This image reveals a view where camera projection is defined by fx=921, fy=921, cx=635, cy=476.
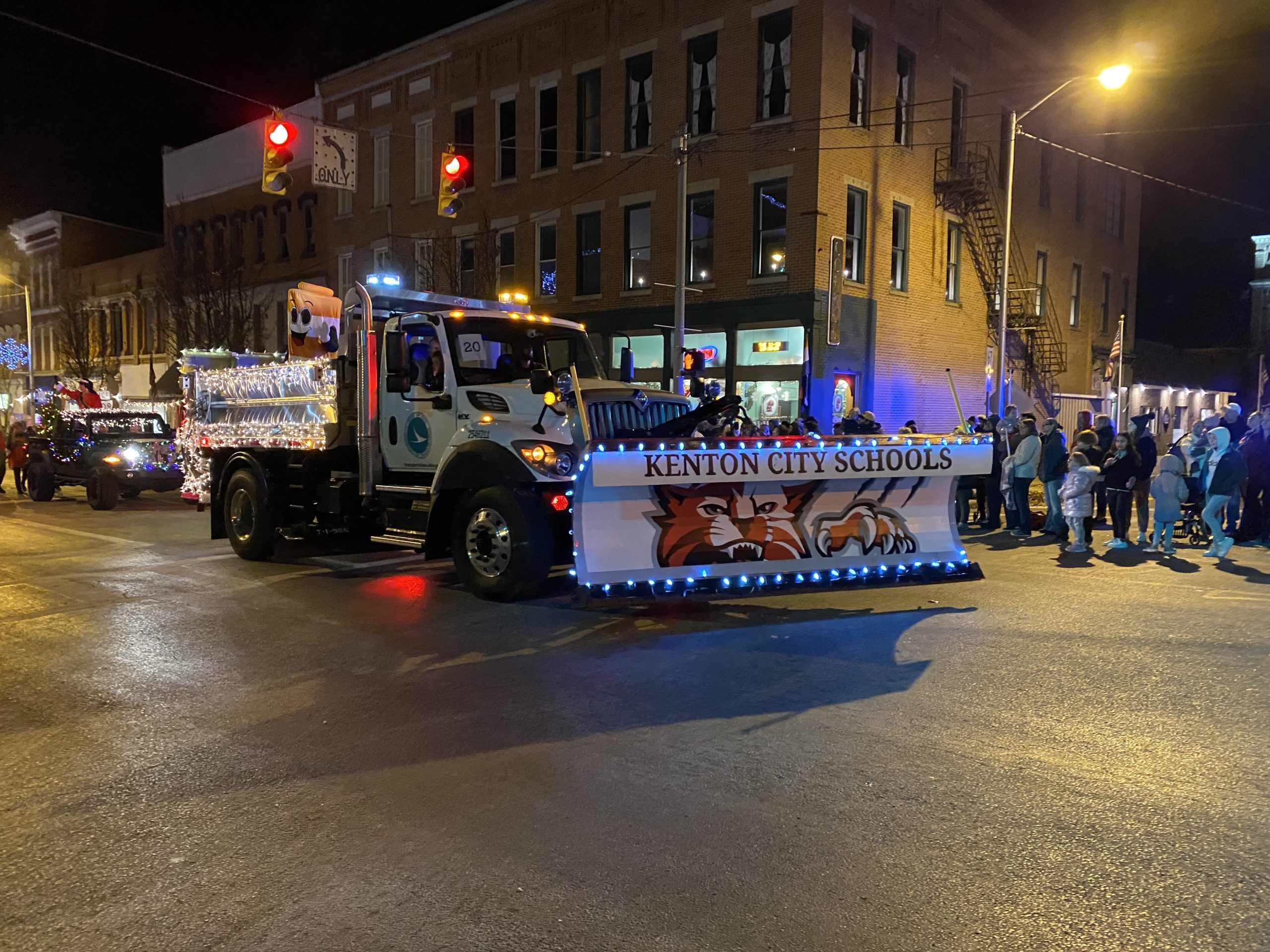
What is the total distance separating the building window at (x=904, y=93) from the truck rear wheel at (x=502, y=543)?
1843 cm

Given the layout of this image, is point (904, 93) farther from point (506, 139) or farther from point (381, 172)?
point (381, 172)

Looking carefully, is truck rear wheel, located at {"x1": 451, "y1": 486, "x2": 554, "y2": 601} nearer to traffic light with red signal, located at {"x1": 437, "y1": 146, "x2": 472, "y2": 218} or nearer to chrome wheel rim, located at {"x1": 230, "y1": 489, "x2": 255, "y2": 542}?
chrome wheel rim, located at {"x1": 230, "y1": 489, "x2": 255, "y2": 542}

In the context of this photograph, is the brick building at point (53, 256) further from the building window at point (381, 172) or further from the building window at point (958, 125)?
the building window at point (958, 125)

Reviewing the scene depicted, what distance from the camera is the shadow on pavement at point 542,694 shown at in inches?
187

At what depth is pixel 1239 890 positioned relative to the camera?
11.2ft

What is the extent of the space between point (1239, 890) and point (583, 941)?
244cm

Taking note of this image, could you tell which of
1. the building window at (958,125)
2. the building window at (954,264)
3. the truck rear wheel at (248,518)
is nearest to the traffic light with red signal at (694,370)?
the truck rear wheel at (248,518)

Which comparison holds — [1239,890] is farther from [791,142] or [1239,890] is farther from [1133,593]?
[791,142]

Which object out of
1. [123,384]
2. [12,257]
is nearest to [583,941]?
[123,384]

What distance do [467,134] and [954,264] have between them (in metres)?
14.7

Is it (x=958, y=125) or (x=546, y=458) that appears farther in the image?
(x=958, y=125)

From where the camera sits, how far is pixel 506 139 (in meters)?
26.6

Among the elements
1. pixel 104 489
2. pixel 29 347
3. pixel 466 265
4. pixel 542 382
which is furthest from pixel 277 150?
pixel 29 347

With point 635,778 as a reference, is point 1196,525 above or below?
above
